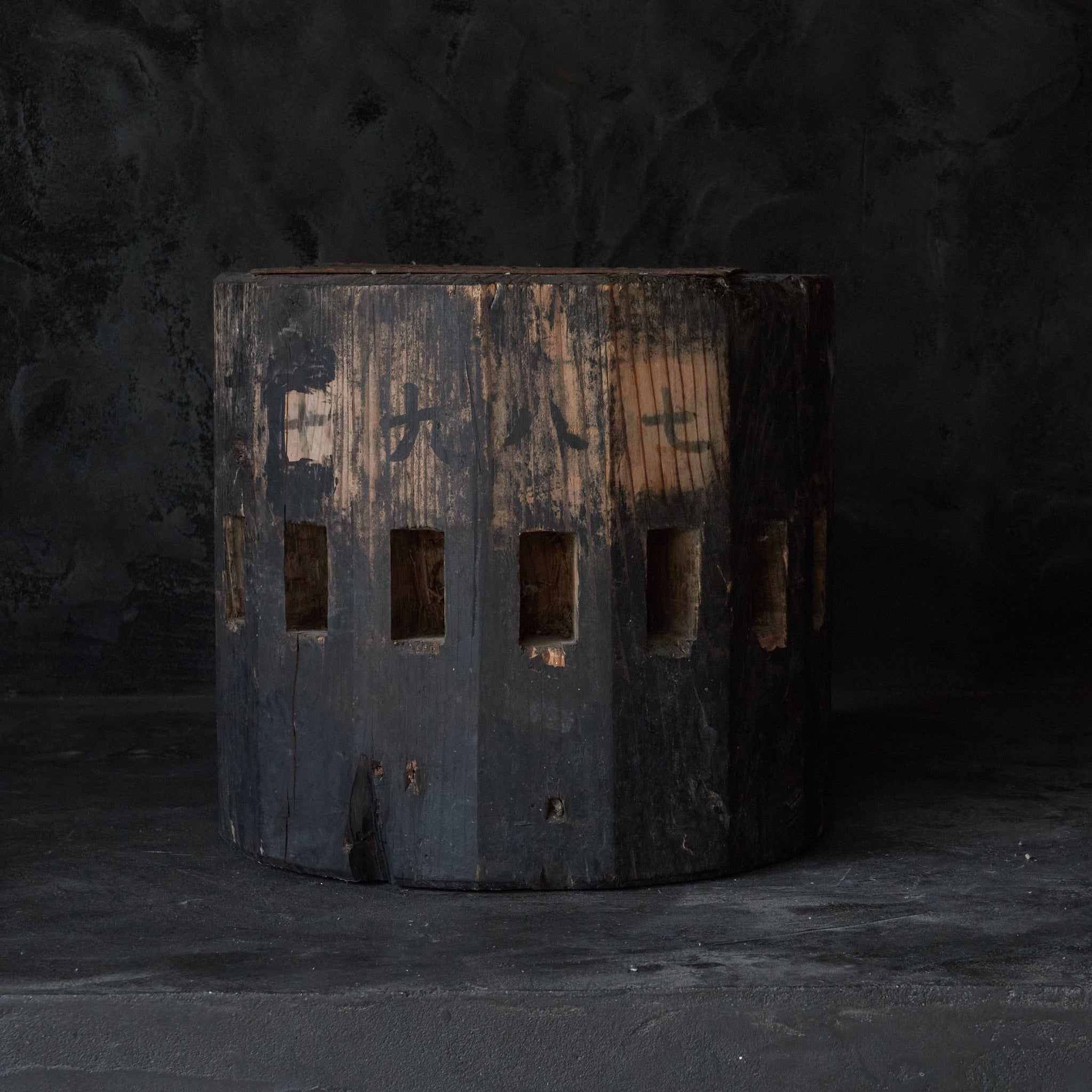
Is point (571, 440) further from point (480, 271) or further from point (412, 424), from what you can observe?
point (480, 271)

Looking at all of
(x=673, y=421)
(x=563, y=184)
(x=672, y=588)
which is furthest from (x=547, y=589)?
(x=563, y=184)

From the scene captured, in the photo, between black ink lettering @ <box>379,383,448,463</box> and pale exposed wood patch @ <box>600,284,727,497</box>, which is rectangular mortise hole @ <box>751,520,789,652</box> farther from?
black ink lettering @ <box>379,383,448,463</box>

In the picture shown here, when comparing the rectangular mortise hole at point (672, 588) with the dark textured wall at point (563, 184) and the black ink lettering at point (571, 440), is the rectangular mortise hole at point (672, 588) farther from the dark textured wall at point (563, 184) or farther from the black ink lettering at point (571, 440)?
the dark textured wall at point (563, 184)

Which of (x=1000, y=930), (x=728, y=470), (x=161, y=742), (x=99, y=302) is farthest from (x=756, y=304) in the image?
(x=99, y=302)

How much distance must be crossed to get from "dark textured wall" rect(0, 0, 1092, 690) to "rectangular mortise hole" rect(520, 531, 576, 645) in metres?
1.45

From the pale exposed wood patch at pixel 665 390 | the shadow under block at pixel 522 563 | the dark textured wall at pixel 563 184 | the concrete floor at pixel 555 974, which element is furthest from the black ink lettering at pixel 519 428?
the dark textured wall at pixel 563 184

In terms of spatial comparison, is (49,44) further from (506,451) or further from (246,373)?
(506,451)

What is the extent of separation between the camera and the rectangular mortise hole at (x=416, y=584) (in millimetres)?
2252

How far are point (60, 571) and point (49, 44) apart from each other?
1097 millimetres

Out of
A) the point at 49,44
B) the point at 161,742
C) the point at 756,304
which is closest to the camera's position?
the point at 756,304

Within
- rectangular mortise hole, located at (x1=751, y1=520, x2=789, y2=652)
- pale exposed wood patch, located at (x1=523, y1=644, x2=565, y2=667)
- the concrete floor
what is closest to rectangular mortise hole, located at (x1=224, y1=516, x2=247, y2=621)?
the concrete floor

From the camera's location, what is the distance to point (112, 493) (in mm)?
3664

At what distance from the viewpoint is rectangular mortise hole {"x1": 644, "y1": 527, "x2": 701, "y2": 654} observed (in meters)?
2.26

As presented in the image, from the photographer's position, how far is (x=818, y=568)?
7.97ft
